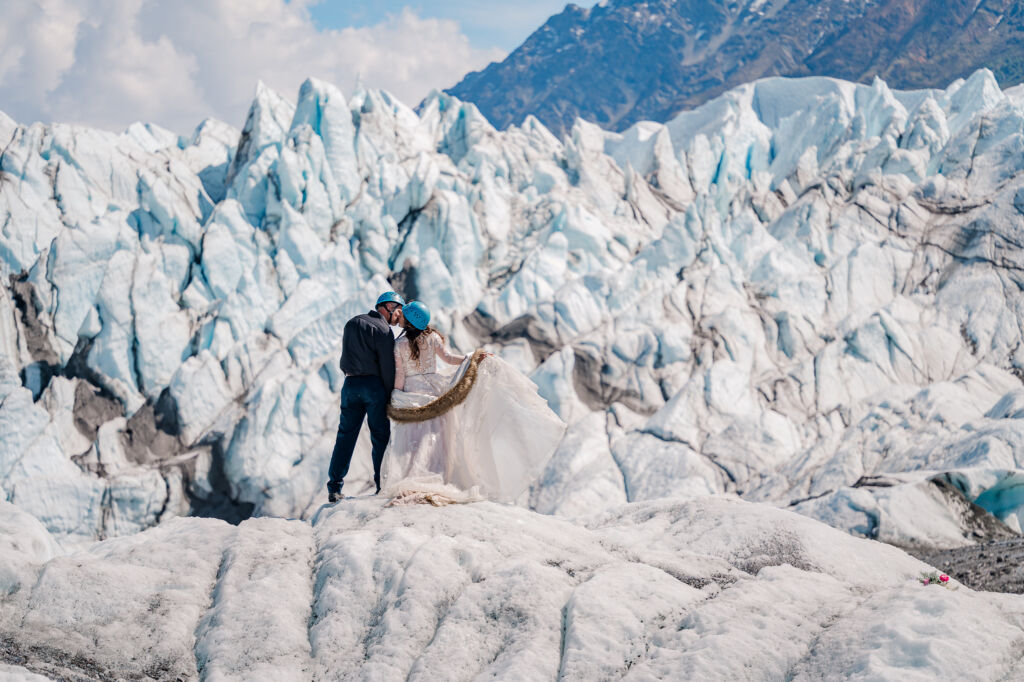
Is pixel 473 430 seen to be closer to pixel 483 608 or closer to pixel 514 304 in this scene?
pixel 483 608

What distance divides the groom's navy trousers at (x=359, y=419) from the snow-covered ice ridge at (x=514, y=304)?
9247mm

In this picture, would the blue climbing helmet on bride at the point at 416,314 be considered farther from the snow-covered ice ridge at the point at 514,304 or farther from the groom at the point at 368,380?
the snow-covered ice ridge at the point at 514,304

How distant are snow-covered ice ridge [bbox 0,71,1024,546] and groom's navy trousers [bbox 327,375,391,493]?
364 inches

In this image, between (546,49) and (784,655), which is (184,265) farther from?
(546,49)

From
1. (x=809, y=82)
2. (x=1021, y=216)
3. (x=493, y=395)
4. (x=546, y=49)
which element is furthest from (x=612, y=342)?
(x=546, y=49)

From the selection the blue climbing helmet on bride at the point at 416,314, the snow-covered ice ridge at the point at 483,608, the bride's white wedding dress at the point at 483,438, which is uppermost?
the blue climbing helmet on bride at the point at 416,314

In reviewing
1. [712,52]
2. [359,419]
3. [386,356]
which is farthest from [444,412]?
[712,52]

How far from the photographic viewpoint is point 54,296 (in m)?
22.2

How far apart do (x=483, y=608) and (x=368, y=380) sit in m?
2.32

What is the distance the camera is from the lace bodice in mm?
5395

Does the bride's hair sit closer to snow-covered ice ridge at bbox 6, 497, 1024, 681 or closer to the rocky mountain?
snow-covered ice ridge at bbox 6, 497, 1024, 681

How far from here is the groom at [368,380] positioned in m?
5.23

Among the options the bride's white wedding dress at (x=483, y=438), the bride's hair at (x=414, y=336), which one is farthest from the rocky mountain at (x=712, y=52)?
the bride's hair at (x=414, y=336)

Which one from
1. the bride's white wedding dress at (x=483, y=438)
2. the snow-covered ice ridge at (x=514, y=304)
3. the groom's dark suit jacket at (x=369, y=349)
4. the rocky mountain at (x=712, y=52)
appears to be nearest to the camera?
the groom's dark suit jacket at (x=369, y=349)
